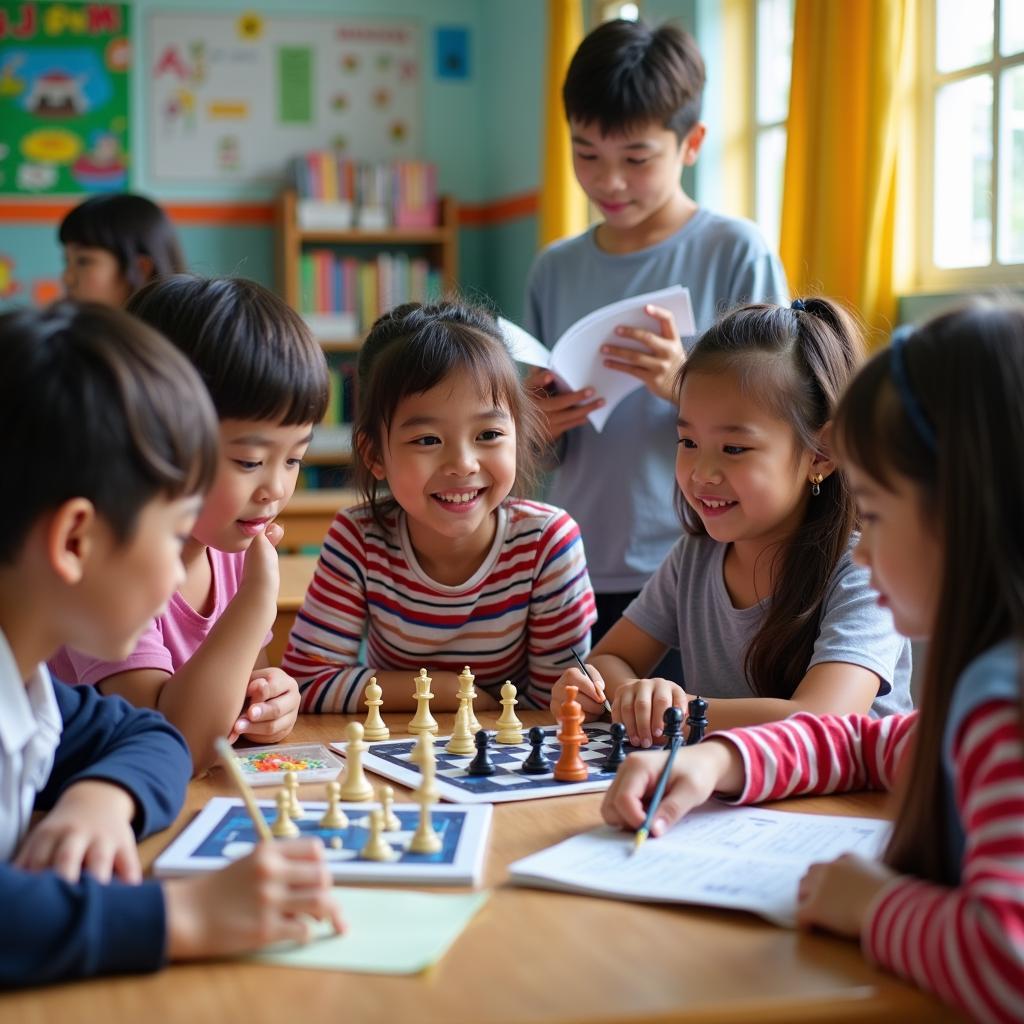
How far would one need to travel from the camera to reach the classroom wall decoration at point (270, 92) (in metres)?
5.87

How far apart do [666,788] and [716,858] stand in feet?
0.37

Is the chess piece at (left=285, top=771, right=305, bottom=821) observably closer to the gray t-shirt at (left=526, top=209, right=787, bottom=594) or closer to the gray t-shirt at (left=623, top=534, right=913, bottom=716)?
the gray t-shirt at (left=623, top=534, right=913, bottom=716)

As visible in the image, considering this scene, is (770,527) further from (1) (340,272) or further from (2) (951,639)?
(1) (340,272)

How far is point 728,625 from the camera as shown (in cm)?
179

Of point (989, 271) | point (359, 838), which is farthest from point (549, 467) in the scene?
point (359, 838)

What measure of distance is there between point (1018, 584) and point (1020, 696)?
0.10 m

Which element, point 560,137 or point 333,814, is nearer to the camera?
point 333,814

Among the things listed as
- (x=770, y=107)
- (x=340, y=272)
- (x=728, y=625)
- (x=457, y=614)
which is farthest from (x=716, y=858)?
(x=340, y=272)

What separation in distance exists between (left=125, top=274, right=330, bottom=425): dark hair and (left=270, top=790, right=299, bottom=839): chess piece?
0.58 m

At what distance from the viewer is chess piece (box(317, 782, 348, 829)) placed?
117 centimetres

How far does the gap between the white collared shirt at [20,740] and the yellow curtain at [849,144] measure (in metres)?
2.28

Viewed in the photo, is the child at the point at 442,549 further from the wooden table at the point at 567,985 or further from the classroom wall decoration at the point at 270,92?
A: the classroom wall decoration at the point at 270,92

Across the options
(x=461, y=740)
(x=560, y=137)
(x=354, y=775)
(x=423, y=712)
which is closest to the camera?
(x=354, y=775)

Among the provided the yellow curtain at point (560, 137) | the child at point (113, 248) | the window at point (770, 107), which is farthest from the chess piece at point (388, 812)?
the yellow curtain at point (560, 137)
